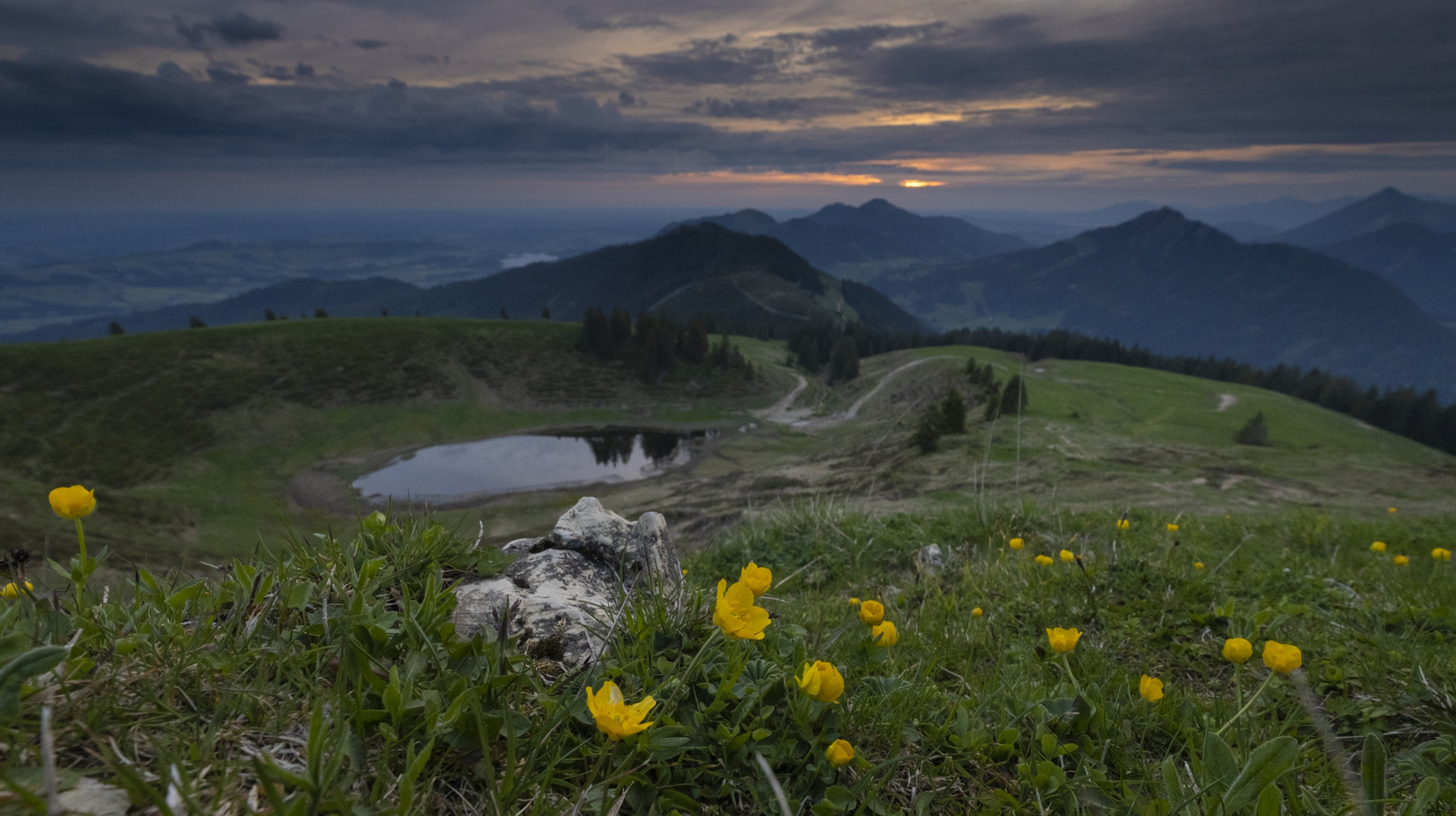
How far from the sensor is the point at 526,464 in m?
89.1

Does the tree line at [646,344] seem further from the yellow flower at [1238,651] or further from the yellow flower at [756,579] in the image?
the yellow flower at [1238,651]

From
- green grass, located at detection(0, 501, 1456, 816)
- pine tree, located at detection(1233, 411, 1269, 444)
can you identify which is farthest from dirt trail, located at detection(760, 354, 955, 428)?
green grass, located at detection(0, 501, 1456, 816)

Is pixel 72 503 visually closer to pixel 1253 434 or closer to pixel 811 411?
pixel 1253 434

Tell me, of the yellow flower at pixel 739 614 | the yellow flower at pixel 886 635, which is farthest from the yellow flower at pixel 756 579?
the yellow flower at pixel 886 635

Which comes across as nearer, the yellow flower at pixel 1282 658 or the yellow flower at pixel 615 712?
the yellow flower at pixel 615 712

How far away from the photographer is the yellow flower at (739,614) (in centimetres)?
210

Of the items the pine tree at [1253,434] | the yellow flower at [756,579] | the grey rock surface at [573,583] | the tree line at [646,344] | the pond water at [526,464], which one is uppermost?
the yellow flower at [756,579]

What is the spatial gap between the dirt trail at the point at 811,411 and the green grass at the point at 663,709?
10150 cm

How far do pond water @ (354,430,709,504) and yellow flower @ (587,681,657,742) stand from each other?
77.3 metres

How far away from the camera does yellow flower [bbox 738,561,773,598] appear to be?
7.66ft

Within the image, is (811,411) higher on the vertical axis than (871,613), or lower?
lower

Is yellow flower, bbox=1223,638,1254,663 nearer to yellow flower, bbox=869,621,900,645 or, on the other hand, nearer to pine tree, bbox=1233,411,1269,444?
yellow flower, bbox=869,621,900,645

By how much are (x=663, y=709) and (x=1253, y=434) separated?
98371mm

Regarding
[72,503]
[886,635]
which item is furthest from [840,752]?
[72,503]
